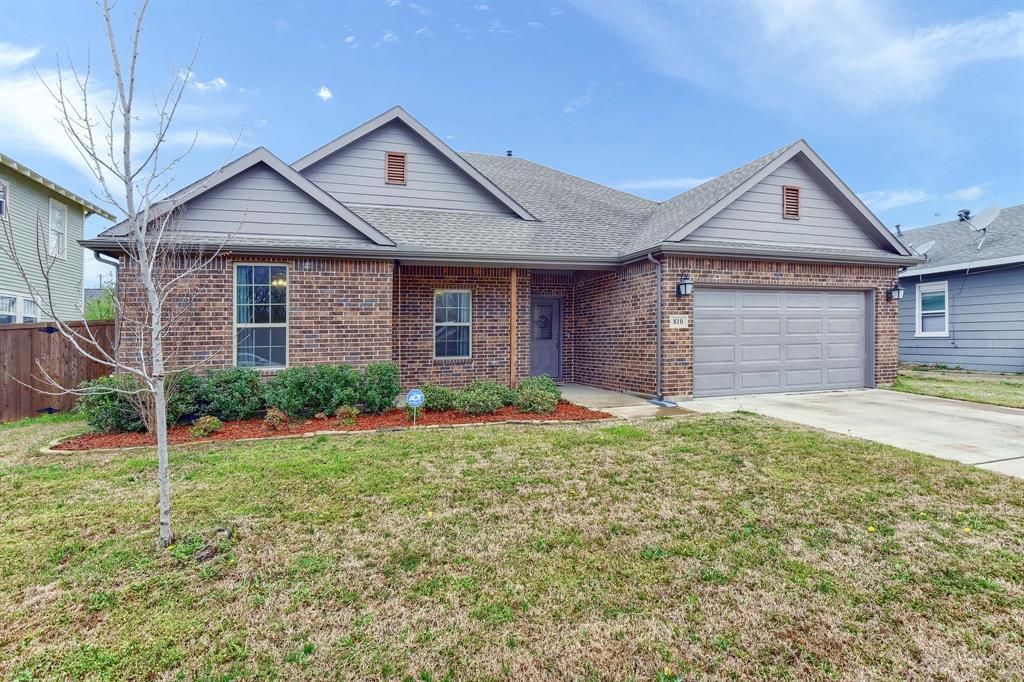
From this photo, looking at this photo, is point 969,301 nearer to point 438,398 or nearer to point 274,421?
point 438,398

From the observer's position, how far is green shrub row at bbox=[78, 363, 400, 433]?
6.68 meters

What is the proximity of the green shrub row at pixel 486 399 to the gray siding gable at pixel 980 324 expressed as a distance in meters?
14.2

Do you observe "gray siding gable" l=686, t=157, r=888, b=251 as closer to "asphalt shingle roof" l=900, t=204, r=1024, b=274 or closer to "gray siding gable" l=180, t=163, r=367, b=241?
"asphalt shingle roof" l=900, t=204, r=1024, b=274

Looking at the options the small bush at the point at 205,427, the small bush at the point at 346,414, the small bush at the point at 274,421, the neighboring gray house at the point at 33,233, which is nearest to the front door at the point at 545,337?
the small bush at the point at 346,414

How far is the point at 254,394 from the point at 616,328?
734 cm

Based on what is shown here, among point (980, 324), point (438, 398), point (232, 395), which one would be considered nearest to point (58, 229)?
point (232, 395)

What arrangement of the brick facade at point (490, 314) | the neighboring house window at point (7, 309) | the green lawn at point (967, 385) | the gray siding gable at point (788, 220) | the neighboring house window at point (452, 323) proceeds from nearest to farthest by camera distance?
the brick facade at point (490, 314)
the green lawn at point (967, 385)
the gray siding gable at point (788, 220)
the neighboring house window at point (452, 323)
the neighboring house window at point (7, 309)

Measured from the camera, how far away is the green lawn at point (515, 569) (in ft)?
7.75

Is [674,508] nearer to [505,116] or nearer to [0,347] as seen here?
[0,347]

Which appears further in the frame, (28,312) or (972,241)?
(972,241)

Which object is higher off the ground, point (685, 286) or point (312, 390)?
point (685, 286)

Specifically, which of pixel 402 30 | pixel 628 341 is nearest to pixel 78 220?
pixel 402 30

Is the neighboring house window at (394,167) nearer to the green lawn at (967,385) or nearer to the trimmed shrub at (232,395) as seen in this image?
the trimmed shrub at (232,395)

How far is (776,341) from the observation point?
10.4 m
